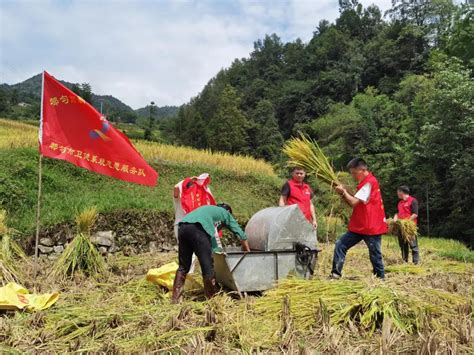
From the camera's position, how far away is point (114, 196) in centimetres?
1092

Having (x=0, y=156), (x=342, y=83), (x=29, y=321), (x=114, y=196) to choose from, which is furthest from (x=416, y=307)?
(x=342, y=83)

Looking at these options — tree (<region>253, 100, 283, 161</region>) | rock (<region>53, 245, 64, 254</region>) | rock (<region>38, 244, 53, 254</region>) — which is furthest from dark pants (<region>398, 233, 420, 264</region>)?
tree (<region>253, 100, 283, 161</region>)

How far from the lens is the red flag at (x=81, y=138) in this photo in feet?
20.3

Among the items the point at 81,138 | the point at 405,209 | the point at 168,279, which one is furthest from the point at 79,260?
the point at 405,209

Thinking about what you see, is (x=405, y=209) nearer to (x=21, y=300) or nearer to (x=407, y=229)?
(x=407, y=229)

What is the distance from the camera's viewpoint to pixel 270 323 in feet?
12.1

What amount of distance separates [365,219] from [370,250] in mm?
375

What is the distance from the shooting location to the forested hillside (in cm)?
2027

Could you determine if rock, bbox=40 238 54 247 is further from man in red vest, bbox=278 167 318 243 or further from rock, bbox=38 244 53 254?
man in red vest, bbox=278 167 318 243

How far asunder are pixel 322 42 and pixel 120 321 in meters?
78.6

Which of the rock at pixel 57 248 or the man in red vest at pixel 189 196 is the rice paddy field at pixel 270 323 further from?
the rock at pixel 57 248

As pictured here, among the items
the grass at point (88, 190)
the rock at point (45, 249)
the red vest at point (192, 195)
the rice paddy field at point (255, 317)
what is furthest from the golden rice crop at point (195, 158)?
the red vest at point (192, 195)

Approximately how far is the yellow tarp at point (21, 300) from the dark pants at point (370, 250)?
3170mm

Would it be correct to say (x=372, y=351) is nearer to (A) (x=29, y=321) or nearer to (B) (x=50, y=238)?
(A) (x=29, y=321)
